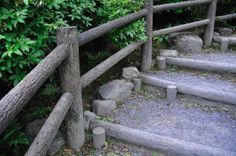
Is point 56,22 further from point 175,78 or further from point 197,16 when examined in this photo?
point 197,16

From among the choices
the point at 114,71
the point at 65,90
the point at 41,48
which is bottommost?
the point at 114,71

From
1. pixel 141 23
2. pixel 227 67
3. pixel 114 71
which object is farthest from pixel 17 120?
pixel 227 67

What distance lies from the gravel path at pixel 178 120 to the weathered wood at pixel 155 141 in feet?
0.83

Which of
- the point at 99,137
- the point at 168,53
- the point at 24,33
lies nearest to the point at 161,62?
the point at 168,53

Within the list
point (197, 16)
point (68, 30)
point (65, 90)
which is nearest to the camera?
point (68, 30)

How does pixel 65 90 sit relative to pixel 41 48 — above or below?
below

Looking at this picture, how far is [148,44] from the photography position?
464cm

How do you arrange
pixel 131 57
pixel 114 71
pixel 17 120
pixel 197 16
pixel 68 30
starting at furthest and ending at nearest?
pixel 197 16
pixel 131 57
pixel 114 71
pixel 17 120
pixel 68 30

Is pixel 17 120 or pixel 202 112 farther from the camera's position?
pixel 202 112

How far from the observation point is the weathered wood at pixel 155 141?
277 centimetres

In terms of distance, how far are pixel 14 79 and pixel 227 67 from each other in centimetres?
323

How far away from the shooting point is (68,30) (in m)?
2.64

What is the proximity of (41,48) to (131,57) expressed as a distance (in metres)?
2.63

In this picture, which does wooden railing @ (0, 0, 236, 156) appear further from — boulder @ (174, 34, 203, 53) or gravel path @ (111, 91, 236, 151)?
boulder @ (174, 34, 203, 53)
